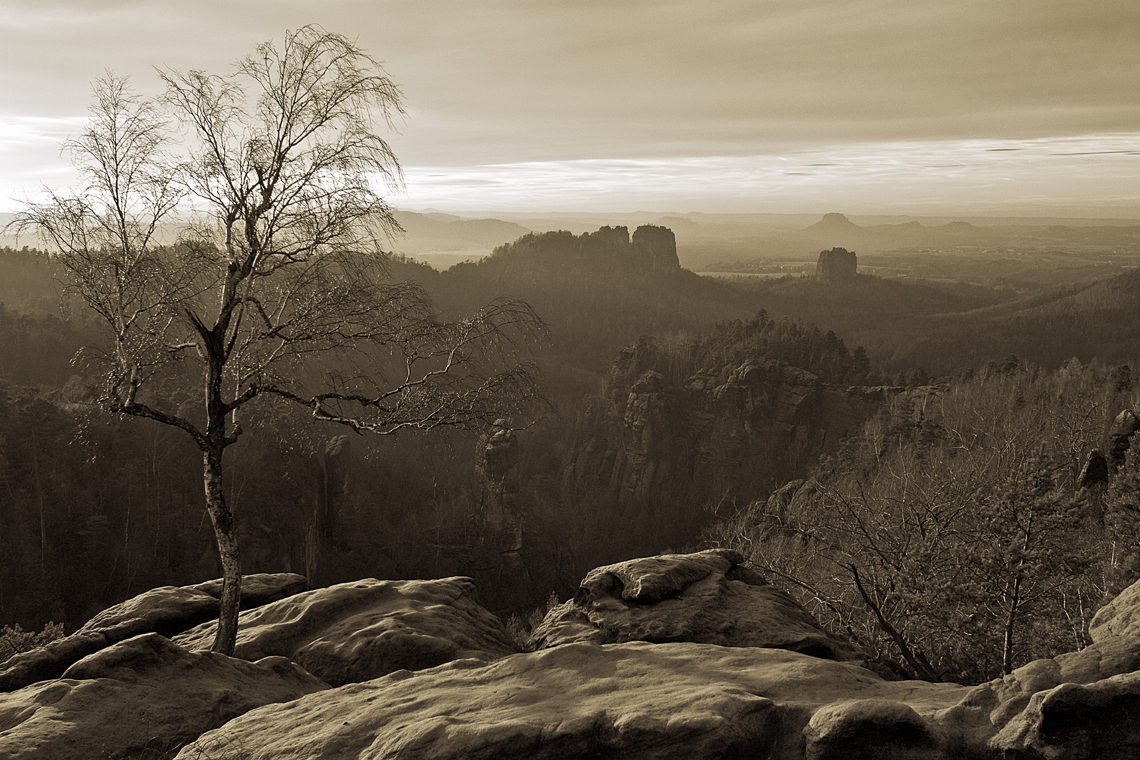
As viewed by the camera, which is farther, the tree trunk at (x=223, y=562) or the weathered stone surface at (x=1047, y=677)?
the tree trunk at (x=223, y=562)

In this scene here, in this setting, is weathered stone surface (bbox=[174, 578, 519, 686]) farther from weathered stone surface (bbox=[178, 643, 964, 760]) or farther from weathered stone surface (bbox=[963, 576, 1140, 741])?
weathered stone surface (bbox=[963, 576, 1140, 741])

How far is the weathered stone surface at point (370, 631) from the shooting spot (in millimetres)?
12203

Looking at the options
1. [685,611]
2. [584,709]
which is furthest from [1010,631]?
[584,709]

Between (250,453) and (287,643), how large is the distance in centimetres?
A: 5199

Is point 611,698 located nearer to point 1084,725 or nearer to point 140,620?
point 1084,725

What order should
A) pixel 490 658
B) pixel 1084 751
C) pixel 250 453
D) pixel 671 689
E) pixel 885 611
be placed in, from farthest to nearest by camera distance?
pixel 250 453, pixel 885 611, pixel 490 658, pixel 671 689, pixel 1084 751

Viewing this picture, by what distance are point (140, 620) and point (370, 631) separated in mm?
4885

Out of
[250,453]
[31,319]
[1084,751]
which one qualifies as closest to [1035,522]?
[1084,751]

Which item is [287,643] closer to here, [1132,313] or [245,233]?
[245,233]

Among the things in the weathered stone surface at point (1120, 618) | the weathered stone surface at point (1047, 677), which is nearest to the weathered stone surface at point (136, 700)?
the weathered stone surface at point (1047, 677)

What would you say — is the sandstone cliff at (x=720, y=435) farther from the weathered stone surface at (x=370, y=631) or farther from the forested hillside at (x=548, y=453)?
the weathered stone surface at (x=370, y=631)

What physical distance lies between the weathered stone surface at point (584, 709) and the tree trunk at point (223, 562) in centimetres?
381

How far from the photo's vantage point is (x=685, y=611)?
12.2 meters

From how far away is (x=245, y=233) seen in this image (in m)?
12.3
